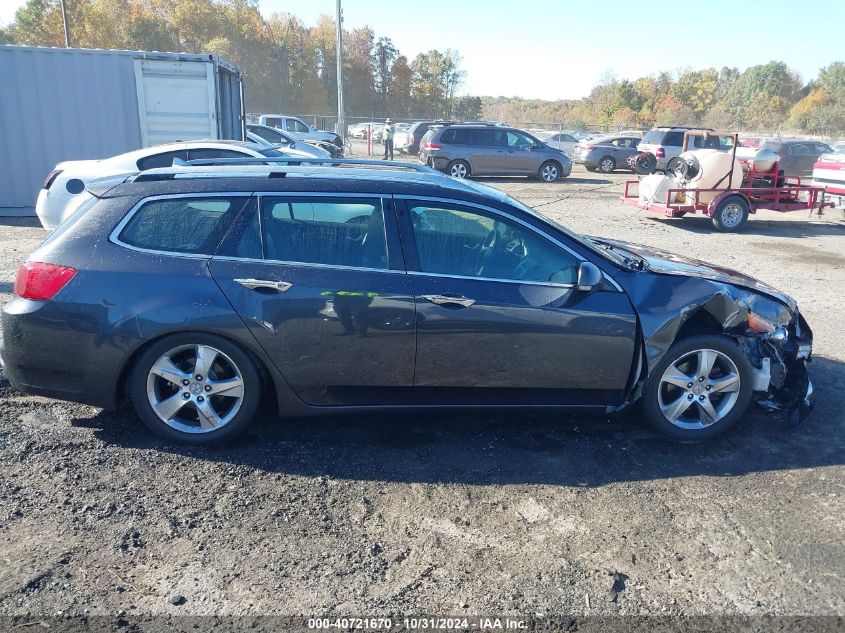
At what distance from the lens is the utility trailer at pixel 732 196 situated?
13.1m

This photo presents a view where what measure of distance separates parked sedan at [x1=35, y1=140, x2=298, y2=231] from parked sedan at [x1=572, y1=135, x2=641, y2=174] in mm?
20178

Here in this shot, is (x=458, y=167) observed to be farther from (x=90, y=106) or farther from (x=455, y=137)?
(x=90, y=106)

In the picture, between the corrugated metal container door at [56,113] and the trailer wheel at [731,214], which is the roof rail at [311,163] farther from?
the trailer wheel at [731,214]

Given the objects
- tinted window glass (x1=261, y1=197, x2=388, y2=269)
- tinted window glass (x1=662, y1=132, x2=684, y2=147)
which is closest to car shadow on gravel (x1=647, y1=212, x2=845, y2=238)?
tinted window glass (x1=662, y1=132, x2=684, y2=147)

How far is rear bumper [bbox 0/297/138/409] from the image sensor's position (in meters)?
3.79

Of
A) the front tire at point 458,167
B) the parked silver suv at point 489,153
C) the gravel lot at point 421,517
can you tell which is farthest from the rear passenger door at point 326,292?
the front tire at point 458,167

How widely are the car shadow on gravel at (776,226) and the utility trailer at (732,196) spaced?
0.44 metres

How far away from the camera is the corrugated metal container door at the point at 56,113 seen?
12234mm

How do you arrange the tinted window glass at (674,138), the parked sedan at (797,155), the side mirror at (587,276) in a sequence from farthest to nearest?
the parked sedan at (797,155) → the tinted window glass at (674,138) → the side mirror at (587,276)

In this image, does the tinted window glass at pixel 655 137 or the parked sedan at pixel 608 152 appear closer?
the tinted window glass at pixel 655 137

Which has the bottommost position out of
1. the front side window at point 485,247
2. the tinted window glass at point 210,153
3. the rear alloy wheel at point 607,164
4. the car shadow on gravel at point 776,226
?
the car shadow on gravel at point 776,226

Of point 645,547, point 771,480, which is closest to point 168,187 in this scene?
point 645,547

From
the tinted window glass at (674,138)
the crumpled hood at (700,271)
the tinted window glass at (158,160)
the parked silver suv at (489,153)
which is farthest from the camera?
the tinted window glass at (674,138)

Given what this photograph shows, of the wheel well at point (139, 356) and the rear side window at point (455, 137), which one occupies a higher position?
the rear side window at point (455, 137)
